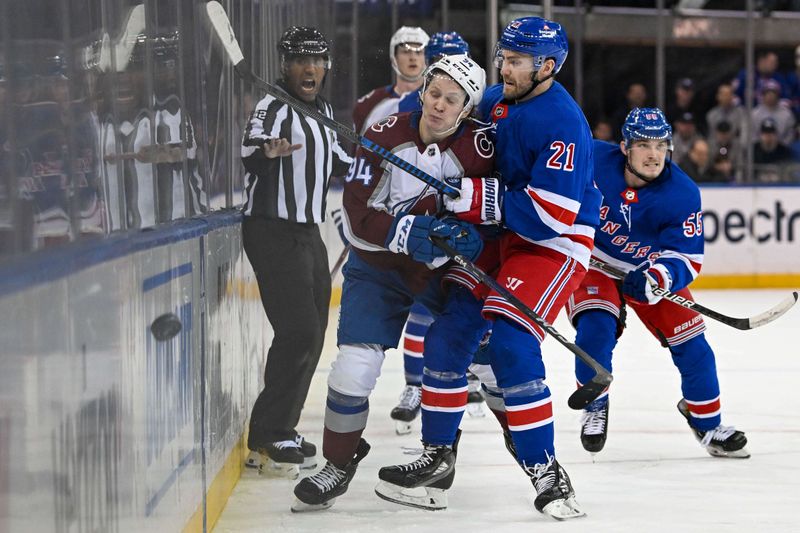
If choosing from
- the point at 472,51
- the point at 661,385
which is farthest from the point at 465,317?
the point at 472,51

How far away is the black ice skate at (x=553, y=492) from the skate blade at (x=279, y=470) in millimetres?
640

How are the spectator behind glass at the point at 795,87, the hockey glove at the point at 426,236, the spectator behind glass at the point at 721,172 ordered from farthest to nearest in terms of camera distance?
the spectator behind glass at the point at 795,87, the spectator behind glass at the point at 721,172, the hockey glove at the point at 426,236

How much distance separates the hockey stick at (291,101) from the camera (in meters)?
2.63

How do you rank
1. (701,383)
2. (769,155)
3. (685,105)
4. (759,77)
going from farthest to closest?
(685,105) → (759,77) → (769,155) → (701,383)

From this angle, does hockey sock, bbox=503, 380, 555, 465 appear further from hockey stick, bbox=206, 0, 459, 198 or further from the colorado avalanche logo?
the colorado avalanche logo

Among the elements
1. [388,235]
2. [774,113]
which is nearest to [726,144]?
[774,113]

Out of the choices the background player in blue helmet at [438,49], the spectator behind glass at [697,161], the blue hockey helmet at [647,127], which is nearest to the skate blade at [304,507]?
the blue hockey helmet at [647,127]

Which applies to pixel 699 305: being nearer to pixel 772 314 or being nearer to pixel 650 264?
pixel 650 264

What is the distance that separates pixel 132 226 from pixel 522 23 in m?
1.21

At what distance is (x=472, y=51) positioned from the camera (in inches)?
336

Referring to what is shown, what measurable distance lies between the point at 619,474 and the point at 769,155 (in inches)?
219

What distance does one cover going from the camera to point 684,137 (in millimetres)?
8219

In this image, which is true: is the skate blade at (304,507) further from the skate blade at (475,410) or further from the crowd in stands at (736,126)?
the crowd in stands at (736,126)

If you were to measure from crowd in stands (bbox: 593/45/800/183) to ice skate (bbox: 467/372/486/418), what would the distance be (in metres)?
4.49
